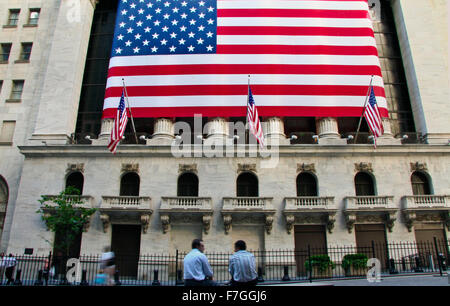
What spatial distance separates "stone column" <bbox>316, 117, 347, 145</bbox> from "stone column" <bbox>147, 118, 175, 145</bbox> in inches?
467

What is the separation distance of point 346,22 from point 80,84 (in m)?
23.8

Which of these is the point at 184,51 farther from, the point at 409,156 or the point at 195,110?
the point at 409,156

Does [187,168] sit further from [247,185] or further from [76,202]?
[76,202]

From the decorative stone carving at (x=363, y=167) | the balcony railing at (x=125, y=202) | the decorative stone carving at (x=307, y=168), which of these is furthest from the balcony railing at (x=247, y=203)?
the decorative stone carving at (x=363, y=167)

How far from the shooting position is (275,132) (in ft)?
80.7

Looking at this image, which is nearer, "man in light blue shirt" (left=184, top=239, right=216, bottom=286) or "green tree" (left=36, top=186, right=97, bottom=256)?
"man in light blue shirt" (left=184, top=239, right=216, bottom=286)

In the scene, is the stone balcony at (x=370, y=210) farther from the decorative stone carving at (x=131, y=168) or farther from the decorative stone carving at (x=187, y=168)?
the decorative stone carving at (x=131, y=168)

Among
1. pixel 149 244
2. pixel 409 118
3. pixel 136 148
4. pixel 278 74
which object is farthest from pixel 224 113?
pixel 409 118

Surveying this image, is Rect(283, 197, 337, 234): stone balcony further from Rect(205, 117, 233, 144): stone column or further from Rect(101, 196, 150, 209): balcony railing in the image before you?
Rect(101, 196, 150, 209): balcony railing

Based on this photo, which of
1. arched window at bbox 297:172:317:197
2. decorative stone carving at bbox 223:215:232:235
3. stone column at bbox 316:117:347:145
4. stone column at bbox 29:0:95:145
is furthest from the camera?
stone column at bbox 29:0:95:145

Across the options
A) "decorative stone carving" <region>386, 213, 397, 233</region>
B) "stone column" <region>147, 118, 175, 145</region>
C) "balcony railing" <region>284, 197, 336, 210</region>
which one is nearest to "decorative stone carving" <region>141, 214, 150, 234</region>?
"stone column" <region>147, 118, 175, 145</region>

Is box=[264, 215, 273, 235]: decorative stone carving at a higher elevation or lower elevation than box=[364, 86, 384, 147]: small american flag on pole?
lower

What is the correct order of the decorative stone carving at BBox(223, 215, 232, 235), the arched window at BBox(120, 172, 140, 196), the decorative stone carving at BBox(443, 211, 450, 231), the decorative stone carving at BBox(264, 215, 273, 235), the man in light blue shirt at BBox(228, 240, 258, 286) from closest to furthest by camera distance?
the man in light blue shirt at BBox(228, 240, 258, 286)
the decorative stone carving at BBox(264, 215, 273, 235)
the decorative stone carving at BBox(223, 215, 232, 235)
the decorative stone carving at BBox(443, 211, 450, 231)
the arched window at BBox(120, 172, 140, 196)

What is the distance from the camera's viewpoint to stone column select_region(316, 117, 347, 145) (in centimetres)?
2458
